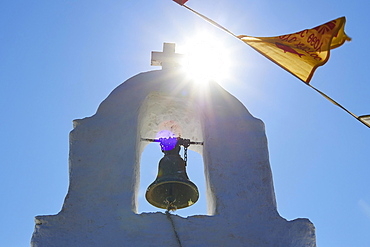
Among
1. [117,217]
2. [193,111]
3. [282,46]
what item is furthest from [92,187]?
[282,46]

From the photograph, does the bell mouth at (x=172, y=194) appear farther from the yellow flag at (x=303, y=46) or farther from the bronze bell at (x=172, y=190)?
the yellow flag at (x=303, y=46)

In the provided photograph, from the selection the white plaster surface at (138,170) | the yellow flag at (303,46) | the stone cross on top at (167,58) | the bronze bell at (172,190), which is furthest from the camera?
the stone cross on top at (167,58)

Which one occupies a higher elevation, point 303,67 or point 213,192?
point 303,67

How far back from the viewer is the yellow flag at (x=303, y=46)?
215 inches

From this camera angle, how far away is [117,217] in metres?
5.65

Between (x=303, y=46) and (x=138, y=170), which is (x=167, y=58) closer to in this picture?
(x=138, y=170)

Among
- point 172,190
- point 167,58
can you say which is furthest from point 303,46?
point 167,58

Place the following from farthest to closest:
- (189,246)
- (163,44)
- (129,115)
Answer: (163,44), (129,115), (189,246)

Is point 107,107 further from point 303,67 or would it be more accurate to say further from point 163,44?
point 303,67

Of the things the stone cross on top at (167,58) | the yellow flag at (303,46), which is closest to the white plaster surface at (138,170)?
the stone cross on top at (167,58)

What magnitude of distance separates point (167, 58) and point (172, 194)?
5.25 ft

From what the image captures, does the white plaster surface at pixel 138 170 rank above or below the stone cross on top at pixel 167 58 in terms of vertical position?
below

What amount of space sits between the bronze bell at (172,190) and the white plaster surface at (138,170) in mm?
221

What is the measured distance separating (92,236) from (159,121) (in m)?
1.74
